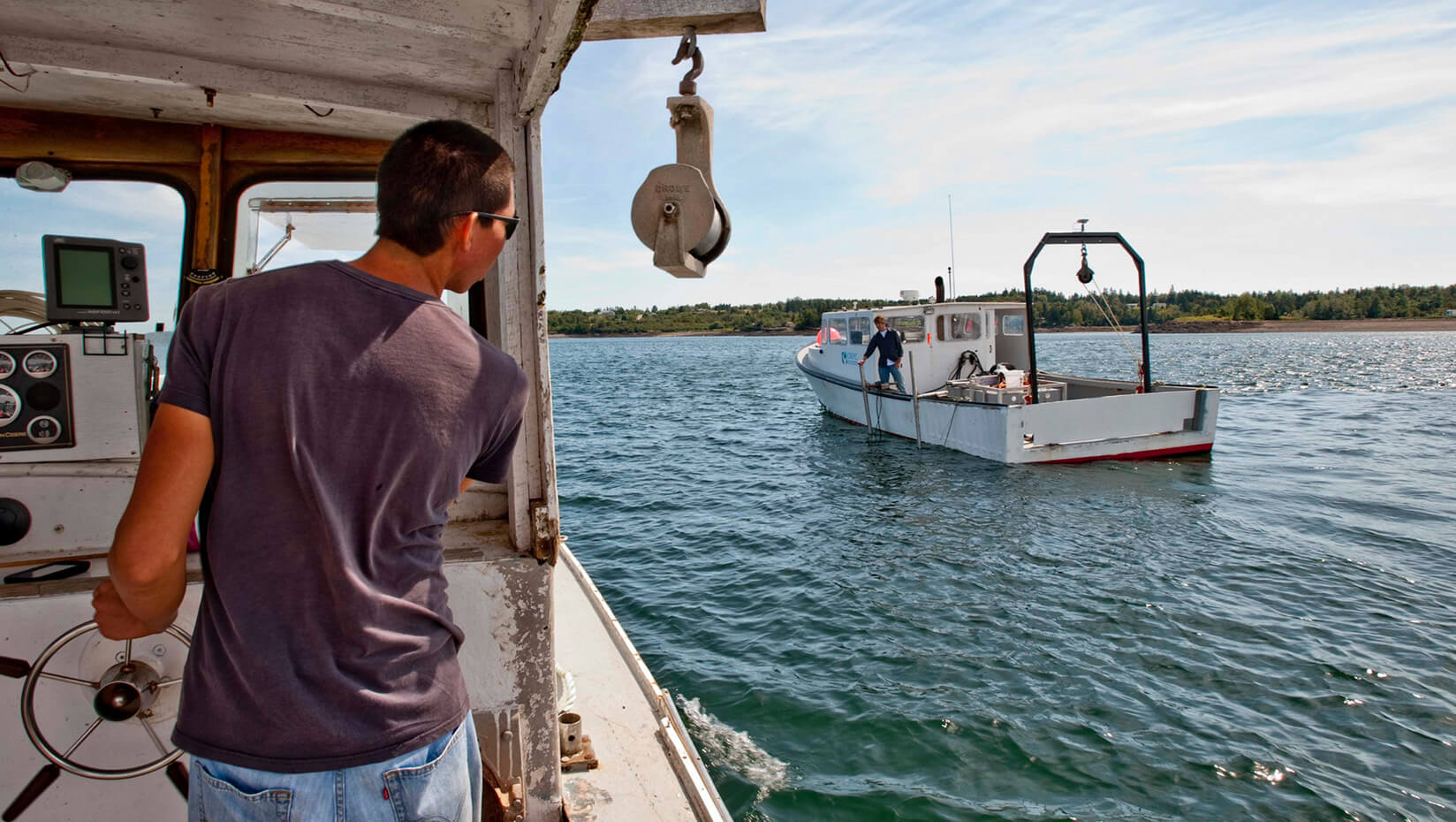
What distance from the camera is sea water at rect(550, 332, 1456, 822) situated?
5.01 metres

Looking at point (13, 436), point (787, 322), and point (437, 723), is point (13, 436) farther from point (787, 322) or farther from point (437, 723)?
point (787, 322)

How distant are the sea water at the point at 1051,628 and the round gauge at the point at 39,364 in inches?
156

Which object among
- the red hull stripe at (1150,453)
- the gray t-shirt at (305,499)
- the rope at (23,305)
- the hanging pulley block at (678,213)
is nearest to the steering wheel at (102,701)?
the gray t-shirt at (305,499)

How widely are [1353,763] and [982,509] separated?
6738 millimetres

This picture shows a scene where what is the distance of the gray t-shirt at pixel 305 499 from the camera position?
1.16m

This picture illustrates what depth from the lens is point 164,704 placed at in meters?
2.17

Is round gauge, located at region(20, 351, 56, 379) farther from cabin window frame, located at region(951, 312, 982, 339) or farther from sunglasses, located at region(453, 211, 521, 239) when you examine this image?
cabin window frame, located at region(951, 312, 982, 339)

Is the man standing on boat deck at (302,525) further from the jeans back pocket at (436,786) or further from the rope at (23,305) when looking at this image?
the rope at (23,305)

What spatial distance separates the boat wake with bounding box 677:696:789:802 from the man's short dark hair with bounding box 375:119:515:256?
439 cm

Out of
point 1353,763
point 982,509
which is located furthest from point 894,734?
point 982,509

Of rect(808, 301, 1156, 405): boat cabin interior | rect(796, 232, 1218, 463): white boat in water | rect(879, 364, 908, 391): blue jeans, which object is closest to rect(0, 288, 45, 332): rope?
rect(796, 232, 1218, 463): white boat in water

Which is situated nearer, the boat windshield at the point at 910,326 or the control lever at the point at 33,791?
the control lever at the point at 33,791

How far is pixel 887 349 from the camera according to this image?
17.3m

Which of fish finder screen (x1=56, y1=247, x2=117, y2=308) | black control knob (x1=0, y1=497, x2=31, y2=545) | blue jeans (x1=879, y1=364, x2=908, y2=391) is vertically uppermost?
fish finder screen (x1=56, y1=247, x2=117, y2=308)
